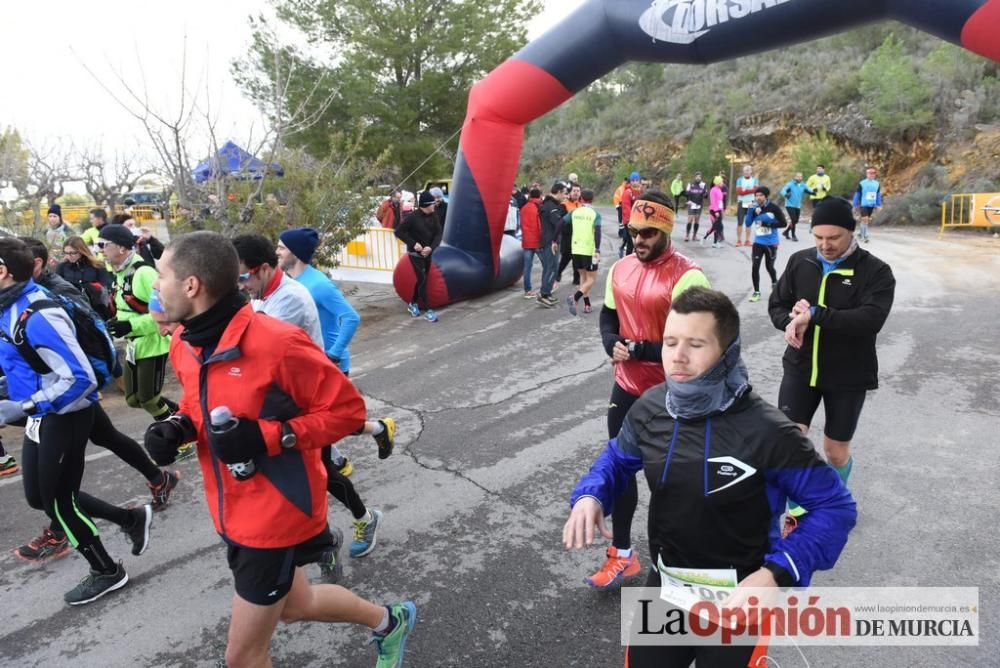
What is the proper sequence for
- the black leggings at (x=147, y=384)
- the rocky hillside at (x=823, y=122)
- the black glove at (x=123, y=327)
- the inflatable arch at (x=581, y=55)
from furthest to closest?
the rocky hillside at (x=823, y=122) < the inflatable arch at (x=581, y=55) < the black leggings at (x=147, y=384) < the black glove at (x=123, y=327)

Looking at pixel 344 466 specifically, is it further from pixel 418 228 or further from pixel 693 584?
pixel 418 228

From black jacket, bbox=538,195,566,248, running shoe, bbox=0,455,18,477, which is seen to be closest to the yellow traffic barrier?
black jacket, bbox=538,195,566,248

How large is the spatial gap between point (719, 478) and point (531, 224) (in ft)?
31.5

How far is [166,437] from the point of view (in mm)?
2213

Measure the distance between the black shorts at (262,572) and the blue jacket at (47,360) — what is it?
165 centimetres

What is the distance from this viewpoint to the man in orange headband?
10.5 feet

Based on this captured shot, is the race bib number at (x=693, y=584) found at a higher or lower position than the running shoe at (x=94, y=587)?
higher

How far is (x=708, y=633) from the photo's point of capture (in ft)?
6.53

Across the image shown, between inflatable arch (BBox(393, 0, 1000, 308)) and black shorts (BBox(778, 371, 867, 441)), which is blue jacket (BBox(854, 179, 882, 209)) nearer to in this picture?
inflatable arch (BBox(393, 0, 1000, 308))

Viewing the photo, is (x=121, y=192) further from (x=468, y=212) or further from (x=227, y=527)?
(x=227, y=527)

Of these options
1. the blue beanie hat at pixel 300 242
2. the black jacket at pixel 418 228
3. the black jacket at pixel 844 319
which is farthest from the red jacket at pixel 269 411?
the black jacket at pixel 418 228

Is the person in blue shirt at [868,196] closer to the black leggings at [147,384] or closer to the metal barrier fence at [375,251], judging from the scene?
the metal barrier fence at [375,251]

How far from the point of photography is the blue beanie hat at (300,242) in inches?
166

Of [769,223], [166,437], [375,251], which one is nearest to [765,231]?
[769,223]
